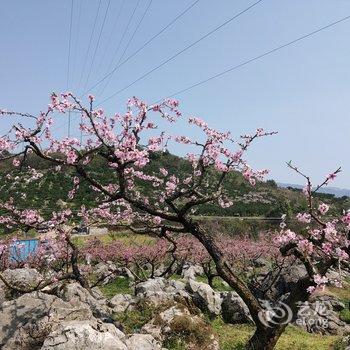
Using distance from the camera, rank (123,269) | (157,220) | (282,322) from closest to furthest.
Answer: (282,322)
(157,220)
(123,269)

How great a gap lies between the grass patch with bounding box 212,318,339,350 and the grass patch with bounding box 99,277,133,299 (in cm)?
934

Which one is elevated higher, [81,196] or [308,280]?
[81,196]

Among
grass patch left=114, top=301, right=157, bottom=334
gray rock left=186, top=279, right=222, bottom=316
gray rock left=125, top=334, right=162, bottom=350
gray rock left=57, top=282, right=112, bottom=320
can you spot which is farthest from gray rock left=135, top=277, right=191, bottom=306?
gray rock left=125, top=334, right=162, bottom=350

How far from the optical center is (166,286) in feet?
56.6

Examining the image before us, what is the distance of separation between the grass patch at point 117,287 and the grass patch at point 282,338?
934 centimetres

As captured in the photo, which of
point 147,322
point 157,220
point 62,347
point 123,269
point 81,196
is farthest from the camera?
point 81,196

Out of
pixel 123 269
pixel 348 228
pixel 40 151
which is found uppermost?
pixel 40 151

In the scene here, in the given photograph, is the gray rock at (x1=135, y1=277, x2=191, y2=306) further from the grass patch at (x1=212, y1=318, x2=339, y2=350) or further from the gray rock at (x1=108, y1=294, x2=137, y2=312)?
the grass patch at (x1=212, y1=318, x2=339, y2=350)

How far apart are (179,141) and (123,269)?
16749mm

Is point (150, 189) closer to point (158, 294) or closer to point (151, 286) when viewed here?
point (151, 286)

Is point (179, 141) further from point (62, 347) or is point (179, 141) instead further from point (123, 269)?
point (123, 269)

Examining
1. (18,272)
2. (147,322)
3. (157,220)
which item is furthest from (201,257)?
(147,322)

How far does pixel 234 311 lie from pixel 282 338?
2.24m

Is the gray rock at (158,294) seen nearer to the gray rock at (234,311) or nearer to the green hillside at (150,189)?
the gray rock at (234,311)
